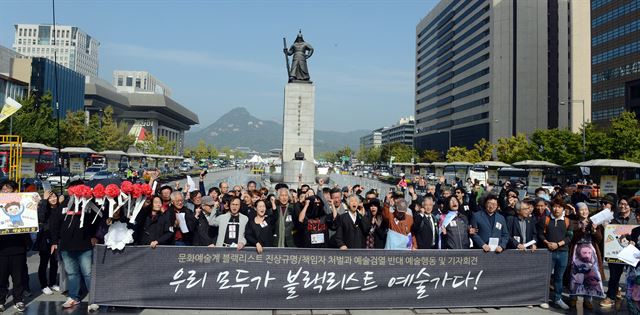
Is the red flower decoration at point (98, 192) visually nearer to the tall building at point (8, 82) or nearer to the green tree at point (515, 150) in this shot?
the green tree at point (515, 150)

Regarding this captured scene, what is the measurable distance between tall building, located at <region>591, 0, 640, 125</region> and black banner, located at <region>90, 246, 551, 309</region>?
55231mm

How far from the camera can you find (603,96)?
56.9 m

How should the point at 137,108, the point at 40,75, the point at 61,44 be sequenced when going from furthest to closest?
the point at 61,44, the point at 137,108, the point at 40,75

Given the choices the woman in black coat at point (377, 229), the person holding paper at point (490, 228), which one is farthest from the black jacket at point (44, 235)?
the person holding paper at point (490, 228)

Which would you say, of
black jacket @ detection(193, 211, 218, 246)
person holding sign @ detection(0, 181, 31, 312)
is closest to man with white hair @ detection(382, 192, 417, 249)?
black jacket @ detection(193, 211, 218, 246)

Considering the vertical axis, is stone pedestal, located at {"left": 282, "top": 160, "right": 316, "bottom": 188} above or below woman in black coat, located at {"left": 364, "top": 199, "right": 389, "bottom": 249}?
above

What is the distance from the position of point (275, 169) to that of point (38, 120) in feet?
73.7

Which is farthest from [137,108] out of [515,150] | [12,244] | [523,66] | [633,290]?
[633,290]

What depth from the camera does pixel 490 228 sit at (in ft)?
24.9

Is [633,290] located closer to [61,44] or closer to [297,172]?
[297,172]

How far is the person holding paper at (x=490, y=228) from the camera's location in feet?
24.6

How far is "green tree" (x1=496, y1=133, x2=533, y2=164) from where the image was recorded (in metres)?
52.7

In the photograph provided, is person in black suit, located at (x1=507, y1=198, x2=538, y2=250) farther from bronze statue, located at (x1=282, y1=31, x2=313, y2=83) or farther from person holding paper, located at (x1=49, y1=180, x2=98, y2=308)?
bronze statue, located at (x1=282, y1=31, x2=313, y2=83)

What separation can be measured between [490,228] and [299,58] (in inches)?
995
